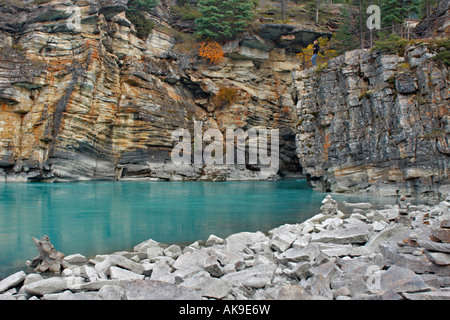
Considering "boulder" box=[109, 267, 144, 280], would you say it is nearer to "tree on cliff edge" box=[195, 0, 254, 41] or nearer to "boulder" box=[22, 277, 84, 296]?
"boulder" box=[22, 277, 84, 296]

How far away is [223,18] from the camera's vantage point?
46281 mm

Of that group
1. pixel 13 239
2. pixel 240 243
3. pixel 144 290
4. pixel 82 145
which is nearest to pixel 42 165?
pixel 82 145

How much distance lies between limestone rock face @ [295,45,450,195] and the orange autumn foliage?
20170 millimetres

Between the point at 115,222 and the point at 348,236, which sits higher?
the point at 348,236

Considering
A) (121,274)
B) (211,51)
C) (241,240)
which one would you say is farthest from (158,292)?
(211,51)

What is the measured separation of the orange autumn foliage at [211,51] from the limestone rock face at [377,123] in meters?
20.2

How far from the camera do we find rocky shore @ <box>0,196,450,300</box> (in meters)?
4.51

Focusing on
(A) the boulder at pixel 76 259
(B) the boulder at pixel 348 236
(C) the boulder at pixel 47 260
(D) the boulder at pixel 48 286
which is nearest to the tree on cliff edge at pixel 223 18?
(B) the boulder at pixel 348 236

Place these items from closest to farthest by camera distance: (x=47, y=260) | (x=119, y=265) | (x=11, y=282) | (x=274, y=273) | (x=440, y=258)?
1. (x=440, y=258)
2. (x=11, y=282)
3. (x=274, y=273)
4. (x=119, y=265)
5. (x=47, y=260)

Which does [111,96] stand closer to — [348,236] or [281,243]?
[281,243]

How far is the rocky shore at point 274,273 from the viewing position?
451cm

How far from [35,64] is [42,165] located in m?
11.5

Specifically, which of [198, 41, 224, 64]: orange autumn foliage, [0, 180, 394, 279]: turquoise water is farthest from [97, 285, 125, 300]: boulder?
[198, 41, 224, 64]: orange autumn foliage

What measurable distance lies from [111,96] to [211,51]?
15.6 m
